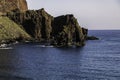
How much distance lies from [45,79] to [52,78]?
2886 mm

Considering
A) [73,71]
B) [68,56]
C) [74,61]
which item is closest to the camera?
[73,71]

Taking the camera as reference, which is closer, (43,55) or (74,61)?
(74,61)

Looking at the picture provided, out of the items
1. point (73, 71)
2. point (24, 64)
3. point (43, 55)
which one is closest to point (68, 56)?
point (43, 55)

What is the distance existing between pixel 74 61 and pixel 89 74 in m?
39.1

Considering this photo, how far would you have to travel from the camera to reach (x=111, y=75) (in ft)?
411

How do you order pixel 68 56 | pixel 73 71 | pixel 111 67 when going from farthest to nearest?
pixel 68 56
pixel 111 67
pixel 73 71

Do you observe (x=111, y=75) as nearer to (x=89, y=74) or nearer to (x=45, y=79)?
(x=89, y=74)

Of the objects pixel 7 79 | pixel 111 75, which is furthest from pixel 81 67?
pixel 7 79

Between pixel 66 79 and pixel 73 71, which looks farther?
pixel 73 71

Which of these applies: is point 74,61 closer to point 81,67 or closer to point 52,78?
point 81,67

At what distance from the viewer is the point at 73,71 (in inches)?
5300

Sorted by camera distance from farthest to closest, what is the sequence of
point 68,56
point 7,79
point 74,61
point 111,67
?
point 68,56, point 74,61, point 111,67, point 7,79

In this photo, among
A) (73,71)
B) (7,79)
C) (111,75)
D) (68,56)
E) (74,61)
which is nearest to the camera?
(7,79)

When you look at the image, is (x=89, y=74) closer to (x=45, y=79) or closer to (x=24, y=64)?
(x=45, y=79)
